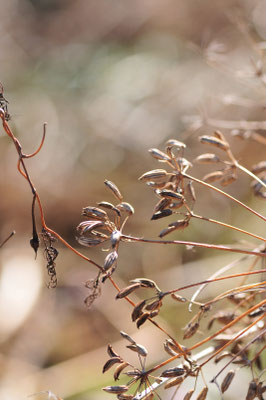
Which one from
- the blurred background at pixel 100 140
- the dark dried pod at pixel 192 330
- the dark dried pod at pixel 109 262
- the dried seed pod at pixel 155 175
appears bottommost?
the dark dried pod at pixel 192 330

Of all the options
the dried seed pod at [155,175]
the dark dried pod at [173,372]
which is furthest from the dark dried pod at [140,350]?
the dried seed pod at [155,175]

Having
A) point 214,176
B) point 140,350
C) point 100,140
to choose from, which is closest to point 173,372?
point 140,350

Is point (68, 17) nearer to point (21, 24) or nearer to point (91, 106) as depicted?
point (21, 24)

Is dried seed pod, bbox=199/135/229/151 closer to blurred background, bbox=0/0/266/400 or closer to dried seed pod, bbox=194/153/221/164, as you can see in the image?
dried seed pod, bbox=194/153/221/164

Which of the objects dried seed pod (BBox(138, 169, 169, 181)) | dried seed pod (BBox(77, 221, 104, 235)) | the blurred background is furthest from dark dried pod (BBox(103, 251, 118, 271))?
the blurred background

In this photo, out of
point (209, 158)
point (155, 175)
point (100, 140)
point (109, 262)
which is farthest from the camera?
point (100, 140)

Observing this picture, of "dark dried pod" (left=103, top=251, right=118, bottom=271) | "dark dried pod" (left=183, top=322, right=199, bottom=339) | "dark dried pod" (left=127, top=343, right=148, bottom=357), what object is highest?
"dark dried pod" (left=103, top=251, right=118, bottom=271)

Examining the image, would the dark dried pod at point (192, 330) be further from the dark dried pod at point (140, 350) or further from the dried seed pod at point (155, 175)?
the dried seed pod at point (155, 175)

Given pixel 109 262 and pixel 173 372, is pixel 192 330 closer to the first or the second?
pixel 173 372

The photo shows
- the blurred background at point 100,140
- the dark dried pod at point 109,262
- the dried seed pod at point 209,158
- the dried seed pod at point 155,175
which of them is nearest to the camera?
the dark dried pod at point 109,262
